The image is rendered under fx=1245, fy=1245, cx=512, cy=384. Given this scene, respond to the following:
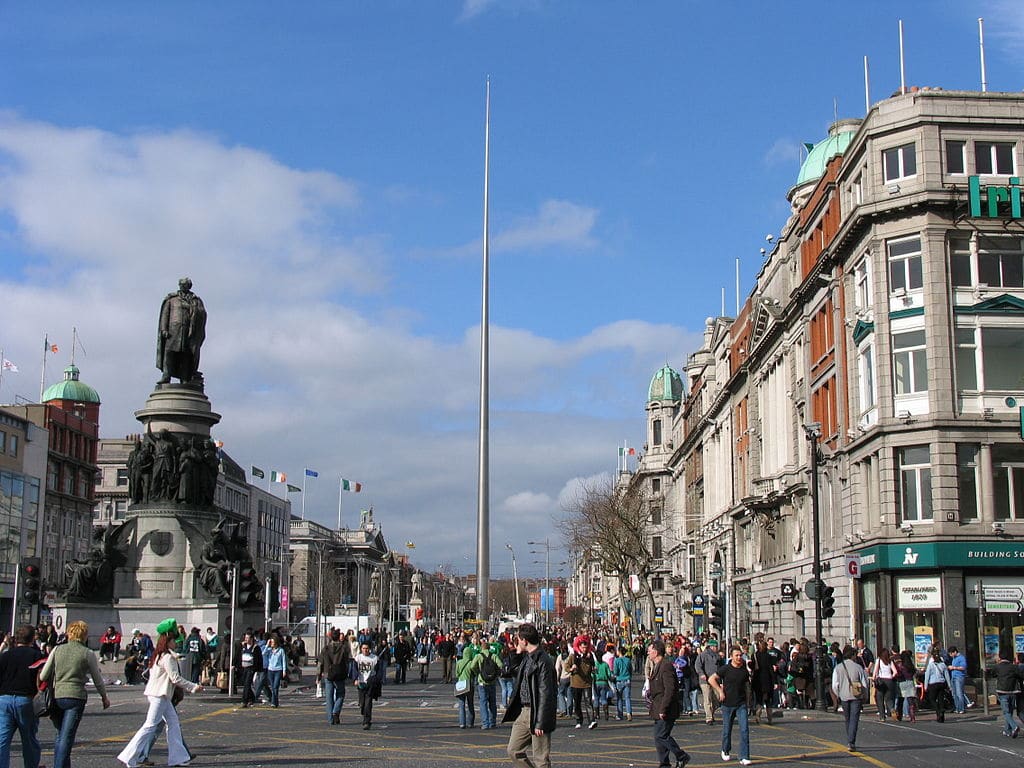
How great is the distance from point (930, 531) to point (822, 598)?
A: 666 cm

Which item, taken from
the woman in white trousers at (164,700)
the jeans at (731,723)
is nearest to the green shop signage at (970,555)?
the jeans at (731,723)

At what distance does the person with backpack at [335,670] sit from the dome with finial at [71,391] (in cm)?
9924

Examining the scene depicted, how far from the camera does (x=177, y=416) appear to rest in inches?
1406

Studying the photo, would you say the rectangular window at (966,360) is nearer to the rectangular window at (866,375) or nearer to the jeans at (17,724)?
the rectangular window at (866,375)

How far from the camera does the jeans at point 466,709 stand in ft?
80.9

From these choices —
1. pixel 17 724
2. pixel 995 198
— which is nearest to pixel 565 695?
pixel 17 724

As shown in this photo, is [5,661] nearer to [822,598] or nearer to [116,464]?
[822,598]

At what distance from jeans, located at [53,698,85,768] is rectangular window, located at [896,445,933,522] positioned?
3060 cm

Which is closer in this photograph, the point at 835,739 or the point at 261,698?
the point at 835,739

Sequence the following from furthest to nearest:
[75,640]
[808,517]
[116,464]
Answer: [116,464] → [808,517] → [75,640]

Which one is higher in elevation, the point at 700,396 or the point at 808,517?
the point at 700,396

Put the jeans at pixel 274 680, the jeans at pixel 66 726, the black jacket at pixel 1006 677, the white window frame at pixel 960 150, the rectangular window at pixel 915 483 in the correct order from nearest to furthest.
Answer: the jeans at pixel 66 726 → the black jacket at pixel 1006 677 → the jeans at pixel 274 680 → the rectangular window at pixel 915 483 → the white window frame at pixel 960 150

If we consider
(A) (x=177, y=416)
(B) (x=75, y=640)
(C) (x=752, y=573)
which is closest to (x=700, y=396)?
(C) (x=752, y=573)

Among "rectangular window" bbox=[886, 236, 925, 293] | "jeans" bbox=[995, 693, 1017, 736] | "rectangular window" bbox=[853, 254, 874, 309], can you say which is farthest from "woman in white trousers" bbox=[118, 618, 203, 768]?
"rectangular window" bbox=[853, 254, 874, 309]
